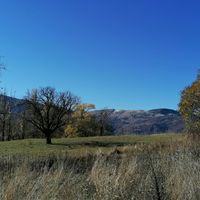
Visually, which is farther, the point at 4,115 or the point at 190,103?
the point at 4,115

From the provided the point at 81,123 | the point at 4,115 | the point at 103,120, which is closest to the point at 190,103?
the point at 4,115

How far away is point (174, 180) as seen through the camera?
763 centimetres

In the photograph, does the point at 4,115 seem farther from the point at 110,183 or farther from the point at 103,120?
the point at 110,183

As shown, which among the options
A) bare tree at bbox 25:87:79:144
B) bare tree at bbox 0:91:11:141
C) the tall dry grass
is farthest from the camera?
bare tree at bbox 0:91:11:141

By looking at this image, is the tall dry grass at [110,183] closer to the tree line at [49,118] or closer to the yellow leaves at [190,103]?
the yellow leaves at [190,103]

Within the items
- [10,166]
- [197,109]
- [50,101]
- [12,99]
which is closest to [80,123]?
[12,99]

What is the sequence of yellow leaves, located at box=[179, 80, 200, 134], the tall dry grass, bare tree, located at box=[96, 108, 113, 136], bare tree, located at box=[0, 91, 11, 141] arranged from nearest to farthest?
the tall dry grass → yellow leaves, located at box=[179, 80, 200, 134] → bare tree, located at box=[0, 91, 11, 141] → bare tree, located at box=[96, 108, 113, 136]

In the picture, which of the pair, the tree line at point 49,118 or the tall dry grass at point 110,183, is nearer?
the tall dry grass at point 110,183

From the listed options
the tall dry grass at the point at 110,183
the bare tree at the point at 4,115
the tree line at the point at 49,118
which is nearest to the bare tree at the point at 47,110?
the tree line at the point at 49,118

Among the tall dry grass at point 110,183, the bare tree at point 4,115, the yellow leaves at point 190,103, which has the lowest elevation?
the tall dry grass at point 110,183

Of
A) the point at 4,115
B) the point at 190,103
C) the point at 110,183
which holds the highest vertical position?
the point at 4,115

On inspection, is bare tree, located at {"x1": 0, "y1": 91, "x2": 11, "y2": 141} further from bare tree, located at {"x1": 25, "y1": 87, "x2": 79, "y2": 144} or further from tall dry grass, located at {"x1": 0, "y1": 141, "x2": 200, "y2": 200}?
tall dry grass, located at {"x1": 0, "y1": 141, "x2": 200, "y2": 200}

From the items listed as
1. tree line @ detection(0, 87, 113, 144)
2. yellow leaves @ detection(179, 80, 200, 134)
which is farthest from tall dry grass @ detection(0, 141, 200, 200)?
tree line @ detection(0, 87, 113, 144)

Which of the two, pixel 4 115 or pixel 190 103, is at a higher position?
pixel 4 115
